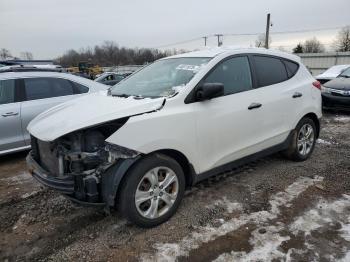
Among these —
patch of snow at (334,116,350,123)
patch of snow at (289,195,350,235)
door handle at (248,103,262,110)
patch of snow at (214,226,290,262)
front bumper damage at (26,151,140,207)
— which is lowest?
patch of snow at (214,226,290,262)

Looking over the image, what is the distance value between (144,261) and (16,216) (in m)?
1.80

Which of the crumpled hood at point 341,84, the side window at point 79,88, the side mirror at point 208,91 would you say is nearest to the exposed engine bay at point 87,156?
the side mirror at point 208,91

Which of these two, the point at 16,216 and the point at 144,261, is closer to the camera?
the point at 144,261

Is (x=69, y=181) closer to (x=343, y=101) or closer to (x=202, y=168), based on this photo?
(x=202, y=168)

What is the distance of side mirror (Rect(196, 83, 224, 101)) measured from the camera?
11.2ft

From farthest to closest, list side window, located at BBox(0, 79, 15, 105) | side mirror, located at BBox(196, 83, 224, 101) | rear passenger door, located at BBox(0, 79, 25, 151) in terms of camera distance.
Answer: side window, located at BBox(0, 79, 15, 105) < rear passenger door, located at BBox(0, 79, 25, 151) < side mirror, located at BBox(196, 83, 224, 101)

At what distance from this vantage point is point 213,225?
3410 mm

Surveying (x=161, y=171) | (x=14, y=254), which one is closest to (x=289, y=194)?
(x=161, y=171)

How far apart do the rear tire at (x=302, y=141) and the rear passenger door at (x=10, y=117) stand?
4387mm

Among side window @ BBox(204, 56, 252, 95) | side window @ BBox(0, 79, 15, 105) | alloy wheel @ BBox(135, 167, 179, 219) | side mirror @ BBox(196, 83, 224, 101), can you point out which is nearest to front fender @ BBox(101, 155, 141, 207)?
alloy wheel @ BBox(135, 167, 179, 219)

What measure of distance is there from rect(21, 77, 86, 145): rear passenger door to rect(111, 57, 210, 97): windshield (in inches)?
81.4

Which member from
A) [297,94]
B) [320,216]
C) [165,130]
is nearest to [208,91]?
[165,130]

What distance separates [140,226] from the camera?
3273mm

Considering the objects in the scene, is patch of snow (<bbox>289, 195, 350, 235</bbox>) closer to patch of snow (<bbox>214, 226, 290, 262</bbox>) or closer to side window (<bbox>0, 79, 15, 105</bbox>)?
patch of snow (<bbox>214, 226, 290, 262</bbox>)
